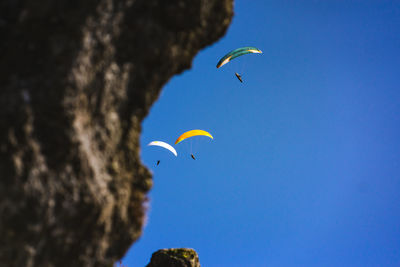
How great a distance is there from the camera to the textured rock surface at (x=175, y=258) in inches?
592

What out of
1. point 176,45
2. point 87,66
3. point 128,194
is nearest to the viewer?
point 87,66

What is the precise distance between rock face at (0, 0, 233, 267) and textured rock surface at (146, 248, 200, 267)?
29.2 ft

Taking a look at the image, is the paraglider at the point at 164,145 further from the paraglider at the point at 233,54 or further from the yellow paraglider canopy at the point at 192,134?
the paraglider at the point at 233,54

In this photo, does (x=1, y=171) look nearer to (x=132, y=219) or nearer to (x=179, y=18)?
(x=132, y=219)

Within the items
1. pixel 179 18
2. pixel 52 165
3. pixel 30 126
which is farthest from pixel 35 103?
pixel 179 18

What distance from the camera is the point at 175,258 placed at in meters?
15.2

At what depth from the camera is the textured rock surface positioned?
15031mm

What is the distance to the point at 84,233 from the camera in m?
5.96

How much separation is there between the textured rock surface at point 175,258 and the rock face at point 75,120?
29.2 feet

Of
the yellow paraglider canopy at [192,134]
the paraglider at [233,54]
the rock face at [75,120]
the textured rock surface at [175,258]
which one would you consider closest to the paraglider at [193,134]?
the yellow paraglider canopy at [192,134]

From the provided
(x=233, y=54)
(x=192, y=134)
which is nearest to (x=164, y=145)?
(x=192, y=134)

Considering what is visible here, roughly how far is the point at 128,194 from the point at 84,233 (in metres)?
1.23

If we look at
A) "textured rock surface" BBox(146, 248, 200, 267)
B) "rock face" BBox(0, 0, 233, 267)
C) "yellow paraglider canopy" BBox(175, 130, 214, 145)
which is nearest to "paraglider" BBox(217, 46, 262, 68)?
"yellow paraglider canopy" BBox(175, 130, 214, 145)

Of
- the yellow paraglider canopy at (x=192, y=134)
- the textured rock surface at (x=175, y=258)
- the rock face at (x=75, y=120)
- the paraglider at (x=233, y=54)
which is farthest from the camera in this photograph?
the yellow paraglider canopy at (x=192, y=134)
